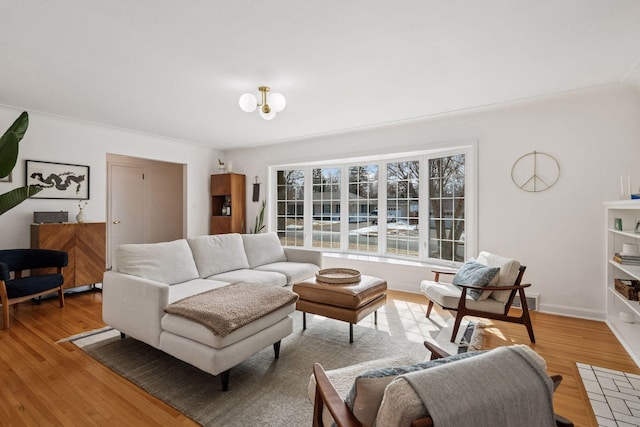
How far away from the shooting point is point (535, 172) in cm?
354

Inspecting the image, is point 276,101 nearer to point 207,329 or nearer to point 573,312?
point 207,329

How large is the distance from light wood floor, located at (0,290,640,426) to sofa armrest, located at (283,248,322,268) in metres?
2.20

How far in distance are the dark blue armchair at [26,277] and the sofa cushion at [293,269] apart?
2.34m

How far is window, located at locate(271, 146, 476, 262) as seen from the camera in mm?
4215

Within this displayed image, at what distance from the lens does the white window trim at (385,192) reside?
3.94 m

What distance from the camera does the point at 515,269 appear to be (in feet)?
8.82

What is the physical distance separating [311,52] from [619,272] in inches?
144

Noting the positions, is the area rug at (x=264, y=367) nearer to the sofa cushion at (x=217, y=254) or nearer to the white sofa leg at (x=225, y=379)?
the white sofa leg at (x=225, y=379)

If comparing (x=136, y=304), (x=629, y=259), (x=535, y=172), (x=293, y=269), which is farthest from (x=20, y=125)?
(x=629, y=259)

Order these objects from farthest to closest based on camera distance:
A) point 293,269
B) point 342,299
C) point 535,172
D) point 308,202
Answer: point 308,202, point 293,269, point 535,172, point 342,299

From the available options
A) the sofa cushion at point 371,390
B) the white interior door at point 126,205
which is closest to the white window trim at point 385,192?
the white interior door at point 126,205

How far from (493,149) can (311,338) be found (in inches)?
123

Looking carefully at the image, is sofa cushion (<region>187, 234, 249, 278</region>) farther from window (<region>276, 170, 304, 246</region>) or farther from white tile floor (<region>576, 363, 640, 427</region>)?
white tile floor (<region>576, 363, 640, 427</region>)

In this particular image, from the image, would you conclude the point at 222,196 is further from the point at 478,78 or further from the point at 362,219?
the point at 478,78
